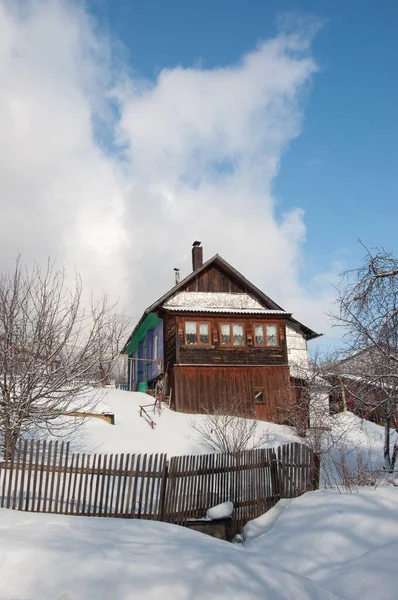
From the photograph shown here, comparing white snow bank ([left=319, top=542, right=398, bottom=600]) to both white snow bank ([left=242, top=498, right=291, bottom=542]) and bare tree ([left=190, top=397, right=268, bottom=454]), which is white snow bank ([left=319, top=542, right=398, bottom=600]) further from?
bare tree ([left=190, top=397, right=268, bottom=454])

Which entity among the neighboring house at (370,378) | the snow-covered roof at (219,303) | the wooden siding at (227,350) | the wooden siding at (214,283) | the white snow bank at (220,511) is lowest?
the white snow bank at (220,511)

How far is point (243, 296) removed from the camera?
28.2 metres

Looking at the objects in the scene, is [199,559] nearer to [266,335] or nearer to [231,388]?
[231,388]

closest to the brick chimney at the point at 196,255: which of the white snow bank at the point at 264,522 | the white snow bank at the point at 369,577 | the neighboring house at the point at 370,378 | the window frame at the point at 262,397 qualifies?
the window frame at the point at 262,397

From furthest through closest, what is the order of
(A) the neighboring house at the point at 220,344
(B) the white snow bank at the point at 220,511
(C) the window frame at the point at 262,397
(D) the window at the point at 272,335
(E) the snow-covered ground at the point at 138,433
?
(D) the window at the point at 272,335 < (C) the window frame at the point at 262,397 < (A) the neighboring house at the point at 220,344 < (E) the snow-covered ground at the point at 138,433 < (B) the white snow bank at the point at 220,511

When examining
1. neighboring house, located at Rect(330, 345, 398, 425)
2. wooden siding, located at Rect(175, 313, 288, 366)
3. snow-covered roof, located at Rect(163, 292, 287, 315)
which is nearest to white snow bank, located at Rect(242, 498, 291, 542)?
neighboring house, located at Rect(330, 345, 398, 425)

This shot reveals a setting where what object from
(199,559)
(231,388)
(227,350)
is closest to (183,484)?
(199,559)

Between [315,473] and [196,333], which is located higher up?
[196,333]

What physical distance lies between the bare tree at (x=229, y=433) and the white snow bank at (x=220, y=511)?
2984 millimetres

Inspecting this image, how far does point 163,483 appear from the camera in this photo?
9328 millimetres

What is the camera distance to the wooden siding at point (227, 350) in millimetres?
25438

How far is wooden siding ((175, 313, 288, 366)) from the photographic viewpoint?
2544 cm

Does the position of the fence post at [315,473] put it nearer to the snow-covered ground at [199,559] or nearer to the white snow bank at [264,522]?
the white snow bank at [264,522]

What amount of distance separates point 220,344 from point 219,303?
2.73 m
